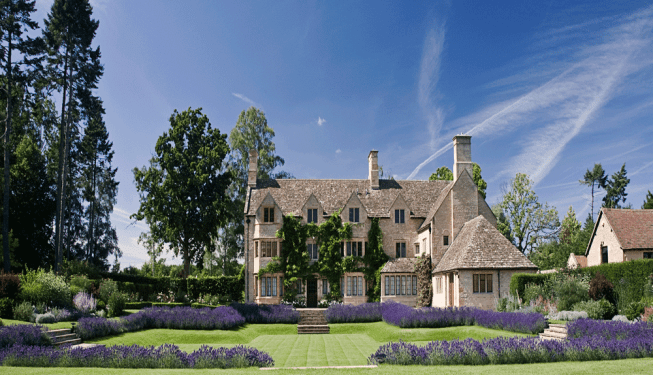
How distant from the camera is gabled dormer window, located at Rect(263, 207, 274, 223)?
125ft

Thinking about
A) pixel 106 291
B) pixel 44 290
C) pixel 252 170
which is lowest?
pixel 106 291

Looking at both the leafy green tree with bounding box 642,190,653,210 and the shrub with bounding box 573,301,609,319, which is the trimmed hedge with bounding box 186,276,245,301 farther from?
the leafy green tree with bounding box 642,190,653,210

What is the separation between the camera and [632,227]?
35.0m

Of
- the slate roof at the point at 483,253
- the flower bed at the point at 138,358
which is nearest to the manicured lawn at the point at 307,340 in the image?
the flower bed at the point at 138,358

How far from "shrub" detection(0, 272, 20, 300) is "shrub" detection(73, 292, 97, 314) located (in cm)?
295

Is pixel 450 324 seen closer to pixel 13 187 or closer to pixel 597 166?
pixel 13 187

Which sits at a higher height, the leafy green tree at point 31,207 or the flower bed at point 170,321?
the leafy green tree at point 31,207

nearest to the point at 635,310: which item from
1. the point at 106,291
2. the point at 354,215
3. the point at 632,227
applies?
the point at 632,227

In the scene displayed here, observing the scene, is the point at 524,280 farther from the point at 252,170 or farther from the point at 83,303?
the point at 83,303

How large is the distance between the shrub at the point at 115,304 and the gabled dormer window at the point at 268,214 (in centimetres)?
1332

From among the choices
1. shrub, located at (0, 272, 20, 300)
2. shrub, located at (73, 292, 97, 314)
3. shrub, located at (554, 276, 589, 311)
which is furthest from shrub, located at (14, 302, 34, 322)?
shrub, located at (554, 276, 589, 311)

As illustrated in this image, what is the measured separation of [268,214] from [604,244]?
26.5 metres

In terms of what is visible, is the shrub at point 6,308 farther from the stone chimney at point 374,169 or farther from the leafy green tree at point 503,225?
the leafy green tree at point 503,225

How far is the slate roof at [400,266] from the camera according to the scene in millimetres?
36531
